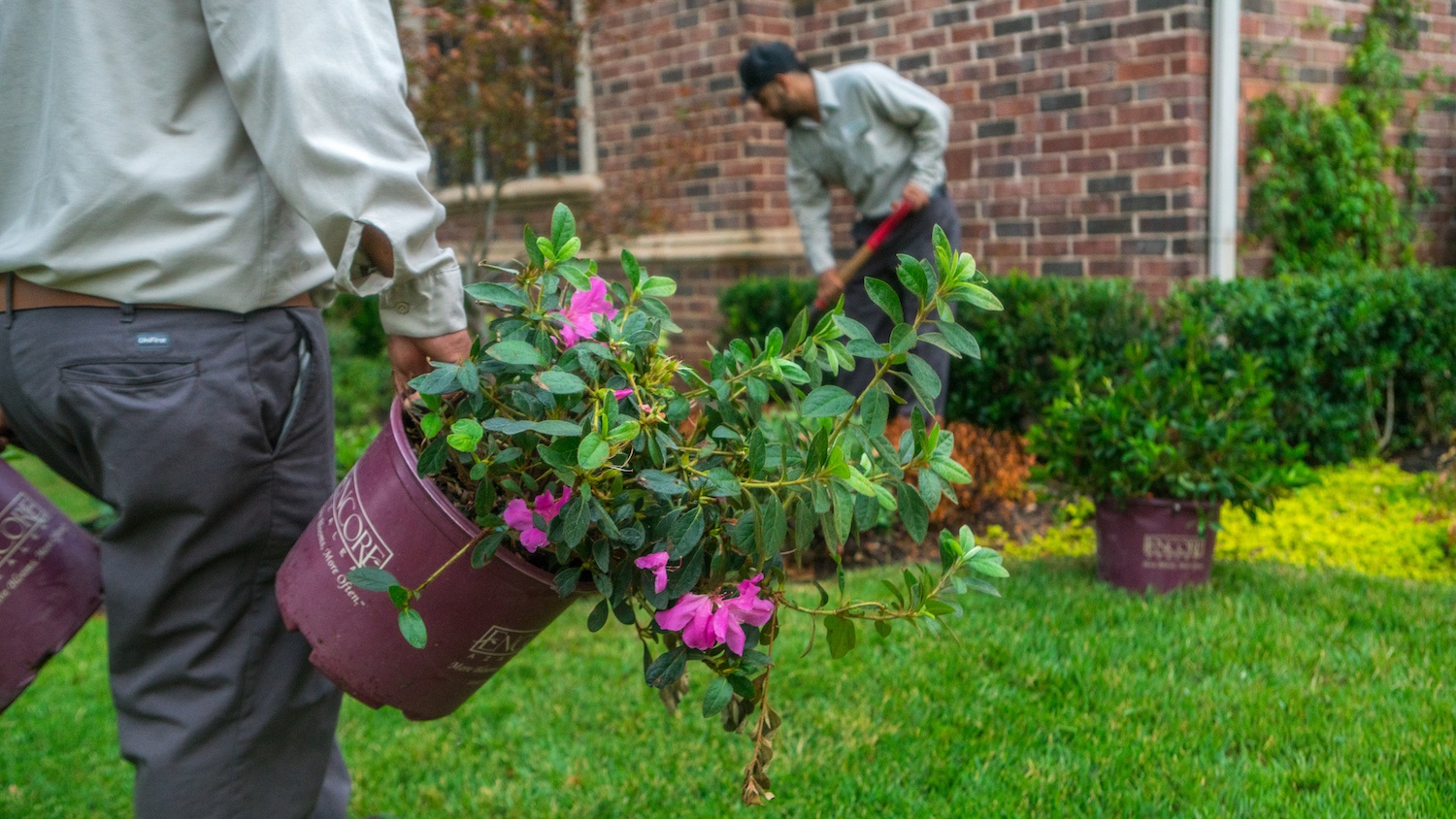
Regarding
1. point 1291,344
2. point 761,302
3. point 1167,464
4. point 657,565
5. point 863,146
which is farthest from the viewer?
point 761,302

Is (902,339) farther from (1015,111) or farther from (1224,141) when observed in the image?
(1015,111)

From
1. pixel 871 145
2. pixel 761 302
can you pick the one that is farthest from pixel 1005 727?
pixel 761 302

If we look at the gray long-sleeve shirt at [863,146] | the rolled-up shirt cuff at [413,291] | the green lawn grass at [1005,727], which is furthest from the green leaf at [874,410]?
the gray long-sleeve shirt at [863,146]

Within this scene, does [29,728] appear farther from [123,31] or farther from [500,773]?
[123,31]

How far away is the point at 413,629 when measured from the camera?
5.21 feet

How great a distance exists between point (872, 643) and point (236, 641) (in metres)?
1.97

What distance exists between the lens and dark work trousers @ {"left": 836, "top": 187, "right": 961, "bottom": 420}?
5367 millimetres

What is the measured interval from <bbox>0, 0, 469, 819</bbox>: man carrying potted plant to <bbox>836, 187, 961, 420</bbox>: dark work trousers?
11.7 feet

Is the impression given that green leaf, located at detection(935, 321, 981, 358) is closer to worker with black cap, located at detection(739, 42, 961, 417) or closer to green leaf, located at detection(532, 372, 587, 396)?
green leaf, located at detection(532, 372, 587, 396)

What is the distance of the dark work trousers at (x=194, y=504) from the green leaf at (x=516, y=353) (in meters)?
0.50

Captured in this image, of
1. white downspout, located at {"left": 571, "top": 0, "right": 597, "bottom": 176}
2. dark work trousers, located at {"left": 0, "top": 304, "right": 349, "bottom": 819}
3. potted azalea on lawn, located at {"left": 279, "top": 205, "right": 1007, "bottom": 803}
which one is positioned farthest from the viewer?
white downspout, located at {"left": 571, "top": 0, "right": 597, "bottom": 176}

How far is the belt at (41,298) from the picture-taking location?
1.78m

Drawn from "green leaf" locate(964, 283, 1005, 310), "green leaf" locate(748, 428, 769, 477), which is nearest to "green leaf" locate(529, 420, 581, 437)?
"green leaf" locate(748, 428, 769, 477)

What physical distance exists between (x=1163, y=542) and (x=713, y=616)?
246 centimetres
